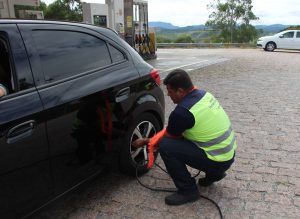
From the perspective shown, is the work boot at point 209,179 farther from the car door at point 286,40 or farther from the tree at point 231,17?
the tree at point 231,17

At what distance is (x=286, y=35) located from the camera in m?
23.0

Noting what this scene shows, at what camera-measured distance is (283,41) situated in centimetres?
2289

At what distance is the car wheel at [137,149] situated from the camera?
3.45 metres

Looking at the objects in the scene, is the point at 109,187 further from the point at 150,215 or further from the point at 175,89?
the point at 175,89

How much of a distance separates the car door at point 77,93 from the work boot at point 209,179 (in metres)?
1.03

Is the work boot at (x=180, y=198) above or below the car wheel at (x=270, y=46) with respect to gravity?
above

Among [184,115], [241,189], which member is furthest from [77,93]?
[241,189]

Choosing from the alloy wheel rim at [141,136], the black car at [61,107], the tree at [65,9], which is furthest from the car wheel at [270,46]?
the black car at [61,107]

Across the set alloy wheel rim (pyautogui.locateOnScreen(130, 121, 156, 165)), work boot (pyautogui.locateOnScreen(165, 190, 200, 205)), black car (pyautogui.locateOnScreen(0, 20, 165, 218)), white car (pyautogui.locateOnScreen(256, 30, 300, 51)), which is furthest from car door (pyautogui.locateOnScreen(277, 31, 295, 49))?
work boot (pyautogui.locateOnScreen(165, 190, 200, 205))

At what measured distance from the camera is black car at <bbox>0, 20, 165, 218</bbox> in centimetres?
236

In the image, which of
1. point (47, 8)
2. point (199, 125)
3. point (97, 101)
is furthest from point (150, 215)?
point (47, 8)

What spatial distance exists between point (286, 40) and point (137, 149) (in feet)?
71.0

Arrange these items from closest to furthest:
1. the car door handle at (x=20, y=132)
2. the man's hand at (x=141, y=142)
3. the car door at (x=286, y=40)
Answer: the car door handle at (x=20, y=132) < the man's hand at (x=141, y=142) < the car door at (x=286, y=40)

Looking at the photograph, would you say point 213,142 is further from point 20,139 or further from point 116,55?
point 20,139
